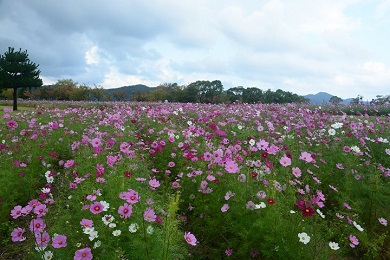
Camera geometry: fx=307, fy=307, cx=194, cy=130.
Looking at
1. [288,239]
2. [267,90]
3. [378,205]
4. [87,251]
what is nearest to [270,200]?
[288,239]

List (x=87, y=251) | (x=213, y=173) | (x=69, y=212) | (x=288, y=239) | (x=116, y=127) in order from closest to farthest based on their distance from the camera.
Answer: (x=87, y=251), (x=288, y=239), (x=69, y=212), (x=213, y=173), (x=116, y=127)

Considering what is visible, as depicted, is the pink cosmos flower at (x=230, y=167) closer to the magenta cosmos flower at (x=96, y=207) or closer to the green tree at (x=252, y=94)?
the magenta cosmos flower at (x=96, y=207)

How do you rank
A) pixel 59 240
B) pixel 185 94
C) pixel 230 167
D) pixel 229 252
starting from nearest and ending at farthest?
pixel 59 240
pixel 229 252
pixel 230 167
pixel 185 94

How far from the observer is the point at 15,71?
2728cm

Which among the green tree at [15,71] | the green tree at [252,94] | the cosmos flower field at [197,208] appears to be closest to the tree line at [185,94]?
the green tree at [252,94]

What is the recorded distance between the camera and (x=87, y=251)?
2.29 m

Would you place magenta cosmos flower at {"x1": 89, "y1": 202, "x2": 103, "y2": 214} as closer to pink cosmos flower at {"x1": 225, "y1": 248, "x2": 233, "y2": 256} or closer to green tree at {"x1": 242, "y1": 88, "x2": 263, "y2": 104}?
pink cosmos flower at {"x1": 225, "y1": 248, "x2": 233, "y2": 256}

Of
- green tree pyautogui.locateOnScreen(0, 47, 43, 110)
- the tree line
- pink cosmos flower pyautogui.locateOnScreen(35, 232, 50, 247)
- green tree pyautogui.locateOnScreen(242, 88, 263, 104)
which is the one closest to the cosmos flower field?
pink cosmos flower pyautogui.locateOnScreen(35, 232, 50, 247)

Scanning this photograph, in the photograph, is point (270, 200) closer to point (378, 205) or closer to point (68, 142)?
point (378, 205)

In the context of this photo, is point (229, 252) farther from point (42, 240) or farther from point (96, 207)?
point (42, 240)

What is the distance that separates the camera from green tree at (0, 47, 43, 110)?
26.8m

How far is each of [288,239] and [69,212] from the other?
2.18 metres

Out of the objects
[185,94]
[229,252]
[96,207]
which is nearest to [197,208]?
[229,252]

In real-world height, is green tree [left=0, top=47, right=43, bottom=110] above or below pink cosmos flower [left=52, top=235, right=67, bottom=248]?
above
